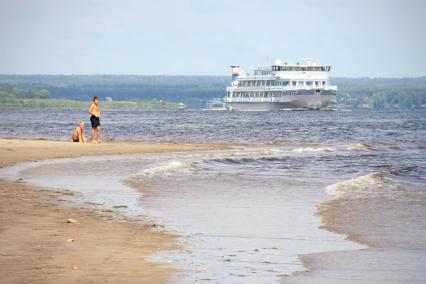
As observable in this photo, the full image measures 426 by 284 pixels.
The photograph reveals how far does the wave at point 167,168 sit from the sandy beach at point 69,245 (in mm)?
7063

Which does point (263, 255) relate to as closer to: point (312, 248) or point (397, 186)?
point (312, 248)

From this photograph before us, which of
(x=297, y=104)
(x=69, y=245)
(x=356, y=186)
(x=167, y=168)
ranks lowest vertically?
(x=297, y=104)

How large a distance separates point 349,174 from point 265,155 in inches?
318

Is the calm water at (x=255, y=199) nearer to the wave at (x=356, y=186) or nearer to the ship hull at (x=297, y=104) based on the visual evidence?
the wave at (x=356, y=186)

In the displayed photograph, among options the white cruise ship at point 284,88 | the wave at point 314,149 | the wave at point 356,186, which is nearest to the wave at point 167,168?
the wave at point 356,186

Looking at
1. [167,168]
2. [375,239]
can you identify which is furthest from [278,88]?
[375,239]

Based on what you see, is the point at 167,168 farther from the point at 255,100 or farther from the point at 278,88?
the point at 255,100

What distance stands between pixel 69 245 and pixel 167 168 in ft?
49.4

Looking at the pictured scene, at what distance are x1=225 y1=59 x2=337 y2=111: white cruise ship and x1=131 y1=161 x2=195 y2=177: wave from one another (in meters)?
109

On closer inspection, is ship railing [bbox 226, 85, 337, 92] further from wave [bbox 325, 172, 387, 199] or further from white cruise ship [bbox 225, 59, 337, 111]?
wave [bbox 325, 172, 387, 199]

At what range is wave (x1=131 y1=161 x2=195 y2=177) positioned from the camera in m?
26.1

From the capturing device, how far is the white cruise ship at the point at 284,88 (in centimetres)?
13850

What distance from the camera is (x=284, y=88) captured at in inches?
5477

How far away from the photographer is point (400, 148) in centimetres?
4409
